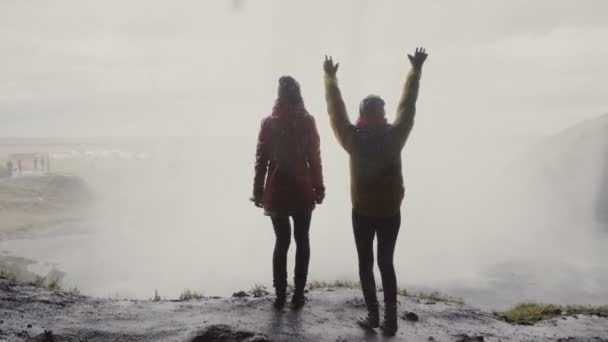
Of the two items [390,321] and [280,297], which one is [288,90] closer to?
[280,297]

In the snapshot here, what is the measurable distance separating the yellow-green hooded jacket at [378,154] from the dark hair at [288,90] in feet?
1.75

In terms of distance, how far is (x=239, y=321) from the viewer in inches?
260

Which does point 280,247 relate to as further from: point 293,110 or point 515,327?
point 515,327

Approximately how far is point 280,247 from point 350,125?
1.96 metres

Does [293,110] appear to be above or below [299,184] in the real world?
above

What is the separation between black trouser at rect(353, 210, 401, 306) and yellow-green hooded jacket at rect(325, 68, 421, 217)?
5.3 inches

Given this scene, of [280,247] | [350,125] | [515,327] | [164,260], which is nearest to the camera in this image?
[350,125]

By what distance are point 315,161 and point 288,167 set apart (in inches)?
15.3

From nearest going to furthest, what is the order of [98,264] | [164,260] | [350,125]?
[350,125] → [98,264] → [164,260]

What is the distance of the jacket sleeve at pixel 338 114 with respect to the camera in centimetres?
629

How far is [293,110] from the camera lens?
6648mm

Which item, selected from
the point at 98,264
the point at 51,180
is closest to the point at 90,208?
the point at 51,180

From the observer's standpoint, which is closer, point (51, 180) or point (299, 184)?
point (299, 184)

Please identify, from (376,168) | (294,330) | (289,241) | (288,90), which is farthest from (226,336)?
(288,90)
